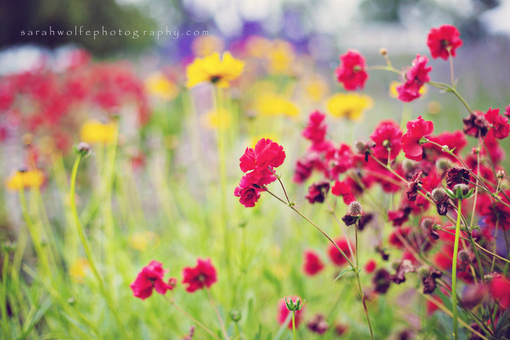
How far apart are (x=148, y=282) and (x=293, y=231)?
590 mm

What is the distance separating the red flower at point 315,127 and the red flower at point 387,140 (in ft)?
0.39

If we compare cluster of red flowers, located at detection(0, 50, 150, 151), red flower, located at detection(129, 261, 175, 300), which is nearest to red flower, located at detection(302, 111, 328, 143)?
red flower, located at detection(129, 261, 175, 300)

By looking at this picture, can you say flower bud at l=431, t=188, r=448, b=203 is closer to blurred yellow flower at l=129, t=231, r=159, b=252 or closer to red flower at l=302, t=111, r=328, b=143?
red flower at l=302, t=111, r=328, b=143

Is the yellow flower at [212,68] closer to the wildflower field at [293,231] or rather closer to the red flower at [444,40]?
the wildflower field at [293,231]

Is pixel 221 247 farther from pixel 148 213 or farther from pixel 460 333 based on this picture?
pixel 148 213

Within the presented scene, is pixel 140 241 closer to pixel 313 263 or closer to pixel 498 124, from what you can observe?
pixel 313 263

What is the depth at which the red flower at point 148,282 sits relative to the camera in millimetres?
430

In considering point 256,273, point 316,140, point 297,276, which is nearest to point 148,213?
point 256,273

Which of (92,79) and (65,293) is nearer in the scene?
(65,293)

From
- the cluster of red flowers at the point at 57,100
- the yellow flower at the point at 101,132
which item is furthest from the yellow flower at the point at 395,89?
the cluster of red flowers at the point at 57,100

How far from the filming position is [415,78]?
0.43 metres

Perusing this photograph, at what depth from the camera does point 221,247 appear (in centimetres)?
87

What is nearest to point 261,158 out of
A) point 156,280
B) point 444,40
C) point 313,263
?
point 156,280

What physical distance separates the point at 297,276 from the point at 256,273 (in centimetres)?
18
